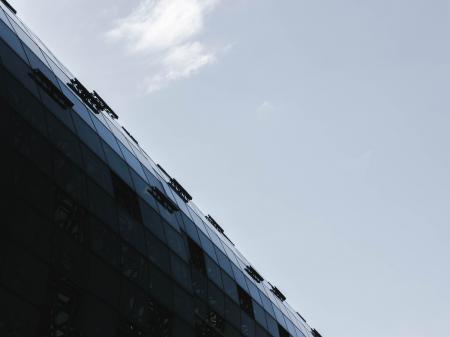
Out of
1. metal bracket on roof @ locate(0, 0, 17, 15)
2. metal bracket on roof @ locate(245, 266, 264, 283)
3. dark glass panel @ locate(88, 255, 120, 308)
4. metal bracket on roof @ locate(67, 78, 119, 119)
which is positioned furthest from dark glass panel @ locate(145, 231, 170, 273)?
metal bracket on roof @ locate(245, 266, 264, 283)

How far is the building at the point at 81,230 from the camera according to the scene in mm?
15586

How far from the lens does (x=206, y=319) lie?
25750mm

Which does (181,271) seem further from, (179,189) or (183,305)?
(179,189)

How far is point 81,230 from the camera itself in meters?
18.3

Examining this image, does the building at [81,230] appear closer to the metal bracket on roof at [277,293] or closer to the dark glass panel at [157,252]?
the dark glass panel at [157,252]

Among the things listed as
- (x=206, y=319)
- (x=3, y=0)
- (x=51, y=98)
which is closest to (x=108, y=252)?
(x=51, y=98)

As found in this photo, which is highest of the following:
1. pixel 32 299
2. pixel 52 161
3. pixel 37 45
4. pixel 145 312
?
pixel 37 45

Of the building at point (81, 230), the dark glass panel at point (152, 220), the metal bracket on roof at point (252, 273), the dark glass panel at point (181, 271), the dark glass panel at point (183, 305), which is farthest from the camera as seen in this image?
the metal bracket on roof at point (252, 273)

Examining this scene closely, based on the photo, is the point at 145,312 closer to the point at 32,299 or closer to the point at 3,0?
the point at 32,299

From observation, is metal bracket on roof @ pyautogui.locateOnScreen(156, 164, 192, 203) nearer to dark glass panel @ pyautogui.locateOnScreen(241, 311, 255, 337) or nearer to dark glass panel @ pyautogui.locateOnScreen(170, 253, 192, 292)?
dark glass panel @ pyautogui.locateOnScreen(241, 311, 255, 337)

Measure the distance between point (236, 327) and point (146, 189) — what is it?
940 centimetres

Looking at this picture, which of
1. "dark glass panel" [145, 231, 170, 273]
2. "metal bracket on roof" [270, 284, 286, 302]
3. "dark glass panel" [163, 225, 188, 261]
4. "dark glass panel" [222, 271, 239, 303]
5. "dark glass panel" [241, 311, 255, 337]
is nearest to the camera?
"dark glass panel" [145, 231, 170, 273]

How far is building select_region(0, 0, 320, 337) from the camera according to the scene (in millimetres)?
15586

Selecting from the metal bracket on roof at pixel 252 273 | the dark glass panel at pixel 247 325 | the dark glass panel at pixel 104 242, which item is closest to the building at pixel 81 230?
the dark glass panel at pixel 104 242
